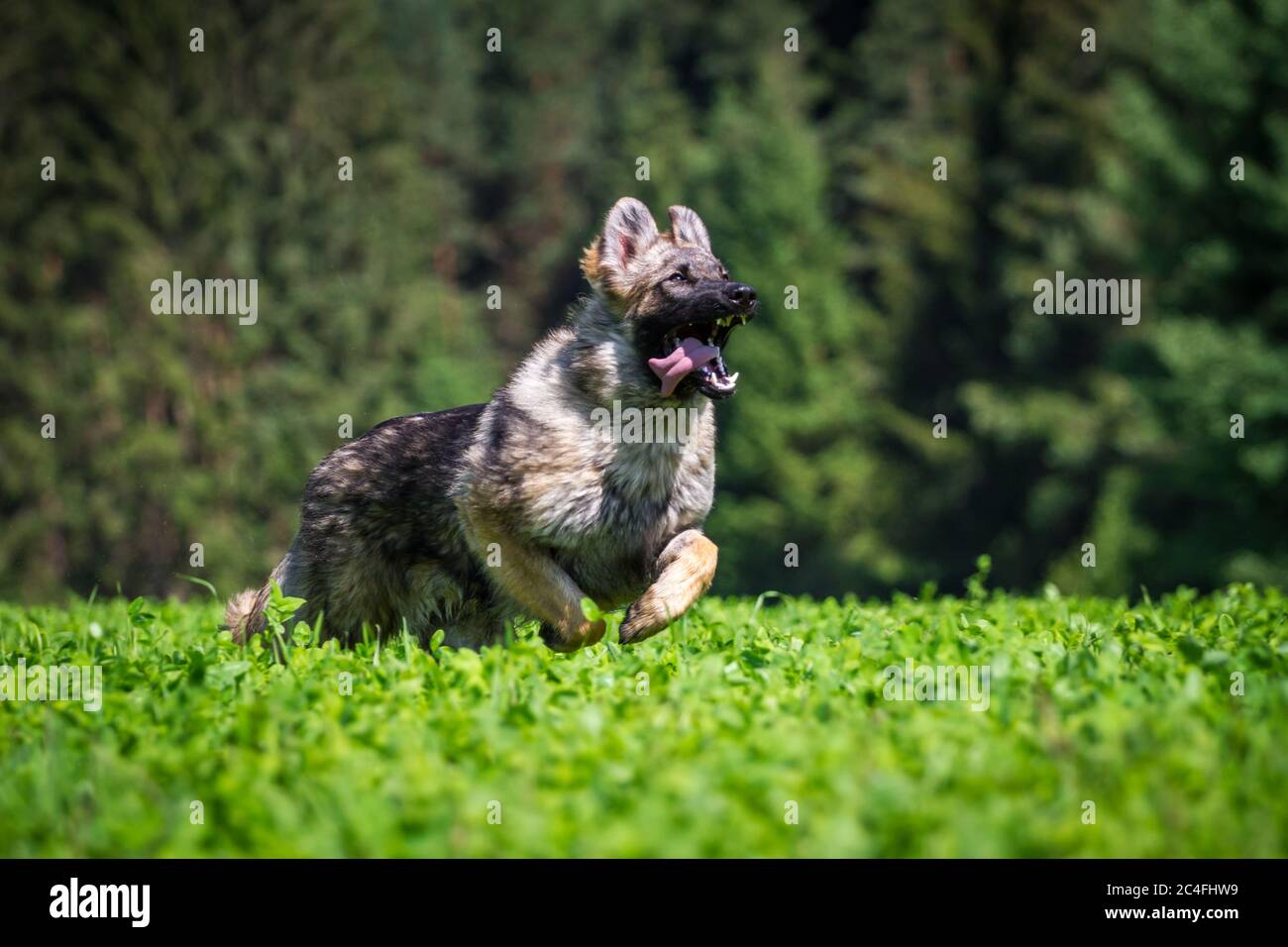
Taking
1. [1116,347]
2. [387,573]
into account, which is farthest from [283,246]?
[387,573]

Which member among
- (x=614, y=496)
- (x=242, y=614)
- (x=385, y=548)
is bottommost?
(x=242, y=614)

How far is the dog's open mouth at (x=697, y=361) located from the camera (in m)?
7.42

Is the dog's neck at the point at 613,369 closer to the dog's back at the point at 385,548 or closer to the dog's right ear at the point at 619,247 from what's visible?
the dog's right ear at the point at 619,247

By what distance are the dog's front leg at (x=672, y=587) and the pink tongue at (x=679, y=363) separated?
2.70 feet

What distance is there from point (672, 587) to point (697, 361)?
1298mm

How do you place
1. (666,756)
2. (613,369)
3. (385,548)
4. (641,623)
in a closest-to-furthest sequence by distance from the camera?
1. (666,756)
2. (641,623)
3. (613,369)
4. (385,548)

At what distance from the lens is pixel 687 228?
8367 mm

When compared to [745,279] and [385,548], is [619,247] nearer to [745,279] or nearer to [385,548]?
[385,548]

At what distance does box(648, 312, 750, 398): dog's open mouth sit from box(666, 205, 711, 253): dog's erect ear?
69 centimetres

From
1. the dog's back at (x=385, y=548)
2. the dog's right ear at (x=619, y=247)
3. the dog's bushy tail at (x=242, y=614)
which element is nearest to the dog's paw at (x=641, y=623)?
the dog's back at (x=385, y=548)

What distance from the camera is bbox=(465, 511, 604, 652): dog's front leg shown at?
7.14 m

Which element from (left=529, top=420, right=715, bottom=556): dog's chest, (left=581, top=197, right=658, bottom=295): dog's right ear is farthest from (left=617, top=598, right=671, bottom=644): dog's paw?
(left=581, top=197, right=658, bottom=295): dog's right ear

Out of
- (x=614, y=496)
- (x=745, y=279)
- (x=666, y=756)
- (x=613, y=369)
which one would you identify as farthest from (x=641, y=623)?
(x=745, y=279)
